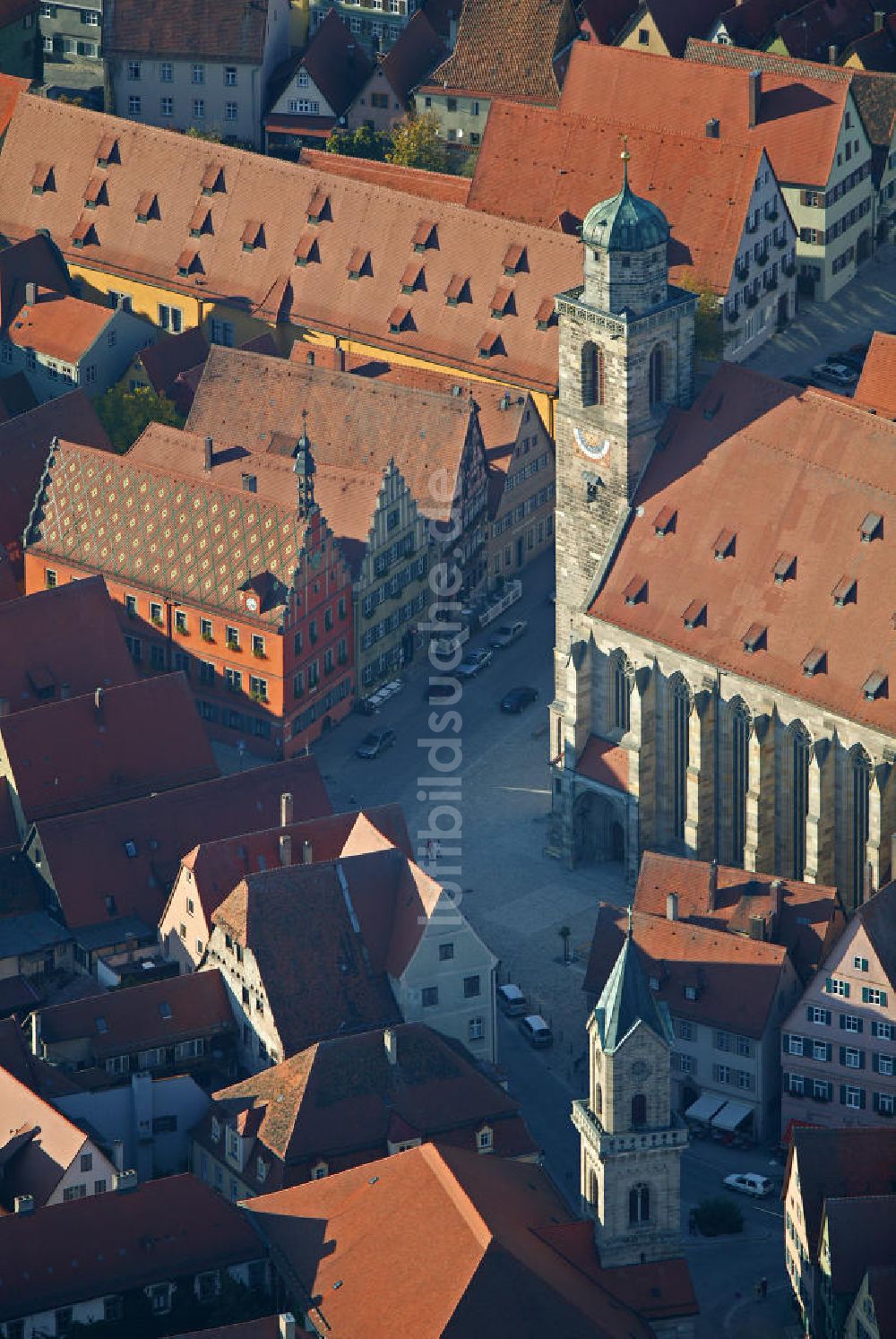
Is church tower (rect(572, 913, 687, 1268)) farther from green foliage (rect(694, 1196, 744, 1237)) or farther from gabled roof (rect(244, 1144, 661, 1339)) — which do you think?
green foliage (rect(694, 1196, 744, 1237))

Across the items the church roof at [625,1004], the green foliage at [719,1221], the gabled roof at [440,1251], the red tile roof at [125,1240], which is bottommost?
the green foliage at [719,1221]

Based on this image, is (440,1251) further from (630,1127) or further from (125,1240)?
(125,1240)

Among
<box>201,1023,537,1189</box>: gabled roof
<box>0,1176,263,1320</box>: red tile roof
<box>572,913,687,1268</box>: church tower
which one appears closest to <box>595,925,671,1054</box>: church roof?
<box>572,913,687,1268</box>: church tower

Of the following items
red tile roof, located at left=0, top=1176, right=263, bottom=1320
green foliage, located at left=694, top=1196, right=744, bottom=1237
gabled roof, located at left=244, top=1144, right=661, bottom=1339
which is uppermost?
gabled roof, located at left=244, top=1144, right=661, bottom=1339

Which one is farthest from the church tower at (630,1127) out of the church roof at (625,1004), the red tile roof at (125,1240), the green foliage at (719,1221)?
the red tile roof at (125,1240)

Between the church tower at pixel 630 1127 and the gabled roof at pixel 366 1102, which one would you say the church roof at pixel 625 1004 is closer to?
the church tower at pixel 630 1127

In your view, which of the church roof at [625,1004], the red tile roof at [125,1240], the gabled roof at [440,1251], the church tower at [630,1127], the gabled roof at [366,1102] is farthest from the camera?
the gabled roof at [366,1102]

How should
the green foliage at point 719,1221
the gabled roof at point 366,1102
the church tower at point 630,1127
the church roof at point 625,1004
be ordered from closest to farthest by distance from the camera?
the church roof at point 625,1004 < the church tower at point 630,1127 < the gabled roof at point 366,1102 < the green foliage at point 719,1221

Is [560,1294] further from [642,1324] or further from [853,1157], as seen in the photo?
[853,1157]
